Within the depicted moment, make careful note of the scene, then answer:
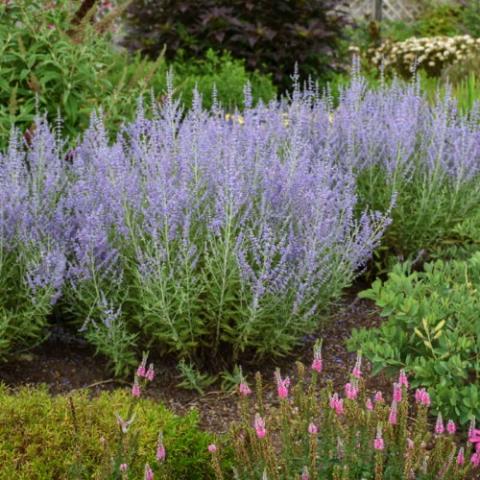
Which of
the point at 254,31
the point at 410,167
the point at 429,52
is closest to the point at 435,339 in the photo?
the point at 410,167

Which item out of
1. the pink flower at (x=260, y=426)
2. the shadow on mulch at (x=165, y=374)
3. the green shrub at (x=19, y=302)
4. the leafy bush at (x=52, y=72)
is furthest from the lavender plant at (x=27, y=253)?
the pink flower at (x=260, y=426)

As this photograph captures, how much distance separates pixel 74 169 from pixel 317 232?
123 cm

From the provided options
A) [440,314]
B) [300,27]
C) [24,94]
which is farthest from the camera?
[300,27]

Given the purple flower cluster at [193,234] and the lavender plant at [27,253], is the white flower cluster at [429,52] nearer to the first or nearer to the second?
the purple flower cluster at [193,234]

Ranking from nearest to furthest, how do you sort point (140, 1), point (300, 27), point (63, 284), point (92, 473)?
point (92, 473) < point (63, 284) < point (300, 27) < point (140, 1)

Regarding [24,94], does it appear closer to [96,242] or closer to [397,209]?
[96,242]

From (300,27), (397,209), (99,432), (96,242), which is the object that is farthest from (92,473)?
(300,27)

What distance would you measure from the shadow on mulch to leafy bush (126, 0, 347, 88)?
518 centimetres

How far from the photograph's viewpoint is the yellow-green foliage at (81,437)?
258 cm

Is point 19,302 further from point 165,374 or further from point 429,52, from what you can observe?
point 429,52

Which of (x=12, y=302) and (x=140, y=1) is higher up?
(x=140, y=1)

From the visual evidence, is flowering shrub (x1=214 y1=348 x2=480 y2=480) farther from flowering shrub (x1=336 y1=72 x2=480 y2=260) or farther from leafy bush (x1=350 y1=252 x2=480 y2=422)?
flowering shrub (x1=336 y1=72 x2=480 y2=260)

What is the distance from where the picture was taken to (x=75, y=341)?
3.92 meters


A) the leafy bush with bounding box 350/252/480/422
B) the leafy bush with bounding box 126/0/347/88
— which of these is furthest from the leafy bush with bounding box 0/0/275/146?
the leafy bush with bounding box 126/0/347/88
